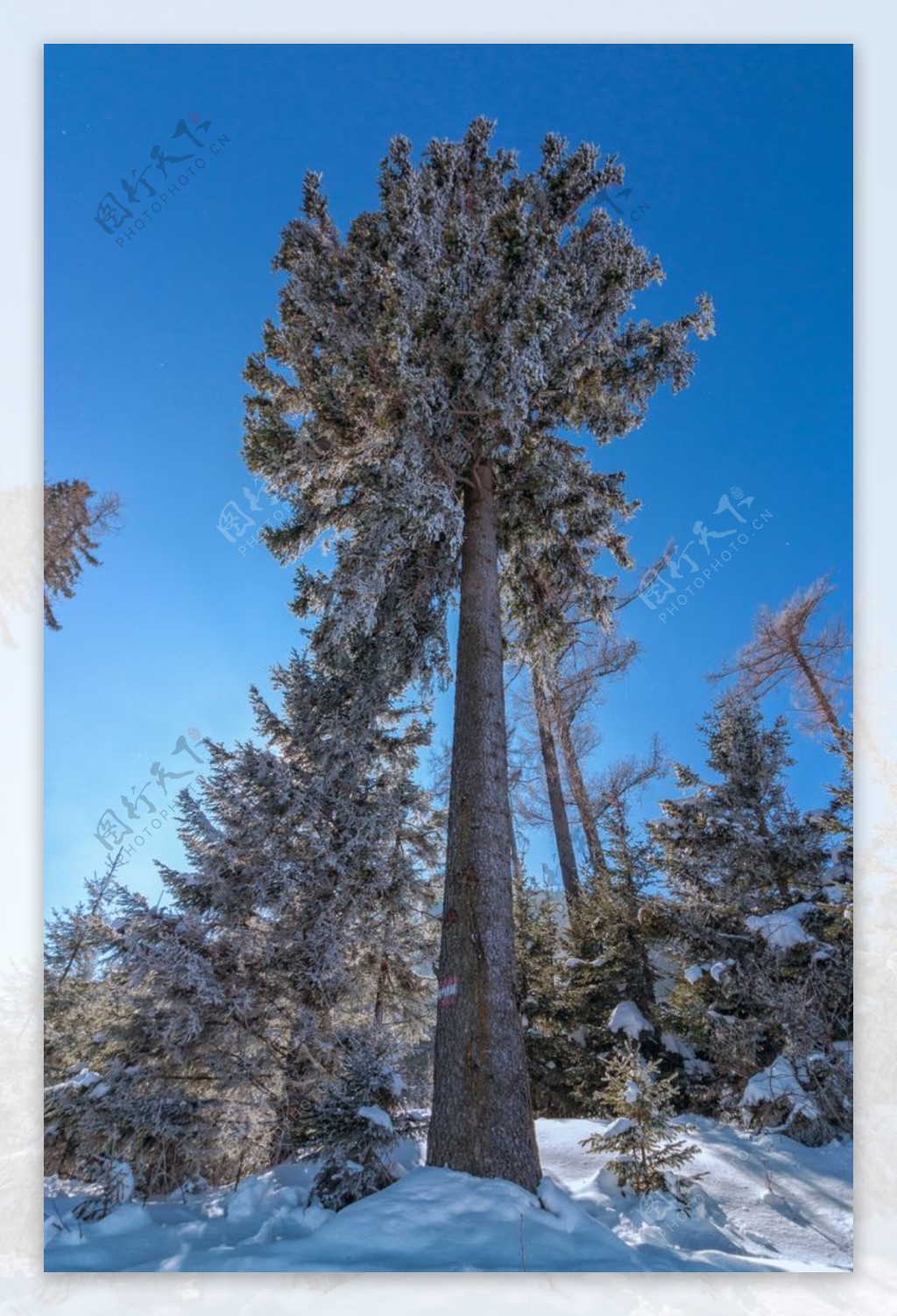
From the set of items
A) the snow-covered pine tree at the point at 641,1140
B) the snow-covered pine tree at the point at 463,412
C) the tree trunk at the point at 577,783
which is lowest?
the snow-covered pine tree at the point at 641,1140

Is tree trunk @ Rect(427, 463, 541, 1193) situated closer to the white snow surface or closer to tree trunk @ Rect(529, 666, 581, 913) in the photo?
the white snow surface

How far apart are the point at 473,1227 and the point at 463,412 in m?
4.46

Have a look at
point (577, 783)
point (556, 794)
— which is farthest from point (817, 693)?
point (556, 794)

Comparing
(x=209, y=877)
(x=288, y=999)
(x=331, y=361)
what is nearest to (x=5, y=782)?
(x=209, y=877)

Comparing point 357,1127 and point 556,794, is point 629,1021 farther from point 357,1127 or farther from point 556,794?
point 357,1127

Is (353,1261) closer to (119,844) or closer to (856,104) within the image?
(119,844)

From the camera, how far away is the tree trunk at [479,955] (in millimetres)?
3105

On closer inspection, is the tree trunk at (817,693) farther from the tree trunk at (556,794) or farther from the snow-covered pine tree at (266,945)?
the snow-covered pine tree at (266,945)

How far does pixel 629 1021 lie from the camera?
538 centimetres

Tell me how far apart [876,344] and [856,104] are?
1.40 metres

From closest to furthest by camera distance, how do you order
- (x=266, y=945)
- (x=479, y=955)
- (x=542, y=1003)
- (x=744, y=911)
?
(x=479, y=955) < (x=266, y=945) < (x=744, y=911) < (x=542, y=1003)

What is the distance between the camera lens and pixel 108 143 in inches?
168

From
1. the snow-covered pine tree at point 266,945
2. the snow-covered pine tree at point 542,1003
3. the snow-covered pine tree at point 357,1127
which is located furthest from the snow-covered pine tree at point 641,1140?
the snow-covered pine tree at point 542,1003

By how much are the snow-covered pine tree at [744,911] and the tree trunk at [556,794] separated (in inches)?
63.8
